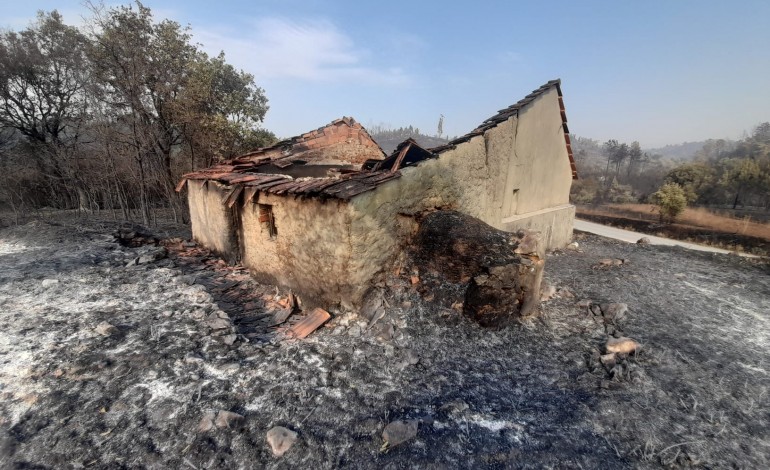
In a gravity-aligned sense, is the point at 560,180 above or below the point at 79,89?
below

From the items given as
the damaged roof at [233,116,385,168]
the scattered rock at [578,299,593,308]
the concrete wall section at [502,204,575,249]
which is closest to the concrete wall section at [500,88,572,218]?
the concrete wall section at [502,204,575,249]

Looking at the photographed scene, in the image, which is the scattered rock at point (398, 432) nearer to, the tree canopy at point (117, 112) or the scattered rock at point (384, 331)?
the scattered rock at point (384, 331)

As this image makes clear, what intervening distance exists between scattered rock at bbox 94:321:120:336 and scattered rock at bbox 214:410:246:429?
2.70 m

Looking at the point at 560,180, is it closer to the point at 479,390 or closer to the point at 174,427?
the point at 479,390

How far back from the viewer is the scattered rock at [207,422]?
3.09 metres

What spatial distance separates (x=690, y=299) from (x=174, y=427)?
9.24m

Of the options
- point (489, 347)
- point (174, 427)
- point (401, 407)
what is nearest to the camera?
point (174, 427)

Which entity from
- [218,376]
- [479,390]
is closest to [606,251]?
[479,390]

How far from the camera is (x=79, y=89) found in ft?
54.1

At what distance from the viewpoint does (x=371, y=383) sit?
3822 mm

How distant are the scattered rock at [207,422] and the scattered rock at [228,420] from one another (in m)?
0.05

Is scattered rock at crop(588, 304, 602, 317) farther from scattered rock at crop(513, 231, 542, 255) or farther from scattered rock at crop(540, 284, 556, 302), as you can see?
scattered rock at crop(513, 231, 542, 255)

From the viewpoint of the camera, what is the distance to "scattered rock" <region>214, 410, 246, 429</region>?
10.3 ft

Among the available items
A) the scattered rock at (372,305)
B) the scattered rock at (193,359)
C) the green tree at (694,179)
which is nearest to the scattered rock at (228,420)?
the scattered rock at (193,359)
